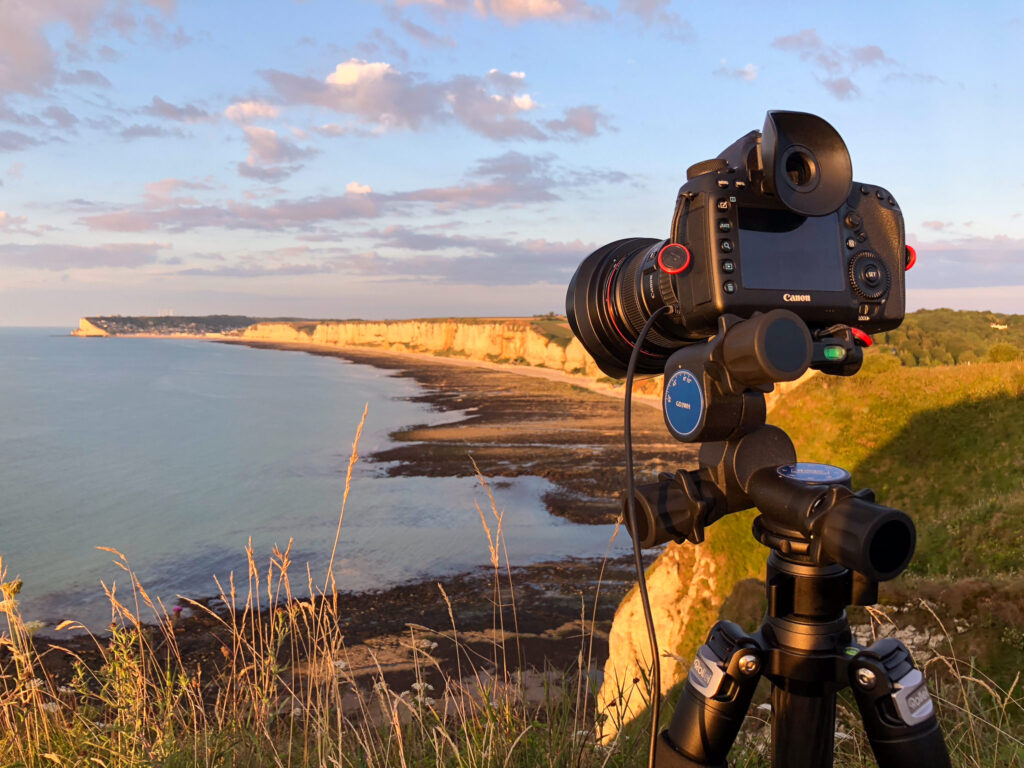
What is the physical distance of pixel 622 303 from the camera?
188cm

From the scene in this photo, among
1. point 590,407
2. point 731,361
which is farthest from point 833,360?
point 590,407

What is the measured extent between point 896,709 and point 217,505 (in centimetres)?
2006

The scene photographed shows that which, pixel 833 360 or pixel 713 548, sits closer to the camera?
pixel 833 360

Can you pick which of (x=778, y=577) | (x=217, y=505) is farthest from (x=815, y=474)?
(x=217, y=505)

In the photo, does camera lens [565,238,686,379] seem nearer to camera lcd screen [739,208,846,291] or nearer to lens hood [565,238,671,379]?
lens hood [565,238,671,379]

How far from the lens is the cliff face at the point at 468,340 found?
6206 centimetres

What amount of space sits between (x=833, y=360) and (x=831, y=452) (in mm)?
4948

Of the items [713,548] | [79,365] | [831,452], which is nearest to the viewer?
[713,548]

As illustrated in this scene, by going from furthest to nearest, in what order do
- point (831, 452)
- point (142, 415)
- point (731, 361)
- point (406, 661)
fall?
point (142, 415) < point (406, 661) < point (831, 452) < point (731, 361)

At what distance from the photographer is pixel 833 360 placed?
1.48 m

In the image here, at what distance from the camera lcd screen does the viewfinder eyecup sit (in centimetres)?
5

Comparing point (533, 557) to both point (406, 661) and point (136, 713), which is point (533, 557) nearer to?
point (406, 661)

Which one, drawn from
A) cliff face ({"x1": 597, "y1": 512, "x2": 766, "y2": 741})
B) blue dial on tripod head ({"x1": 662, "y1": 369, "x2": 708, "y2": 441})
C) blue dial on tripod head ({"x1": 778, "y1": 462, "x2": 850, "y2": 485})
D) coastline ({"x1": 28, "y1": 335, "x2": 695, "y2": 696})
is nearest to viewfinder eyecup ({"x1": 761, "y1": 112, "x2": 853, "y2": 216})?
blue dial on tripod head ({"x1": 662, "y1": 369, "x2": 708, "y2": 441})

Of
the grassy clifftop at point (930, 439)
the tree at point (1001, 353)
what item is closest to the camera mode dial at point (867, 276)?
the grassy clifftop at point (930, 439)
